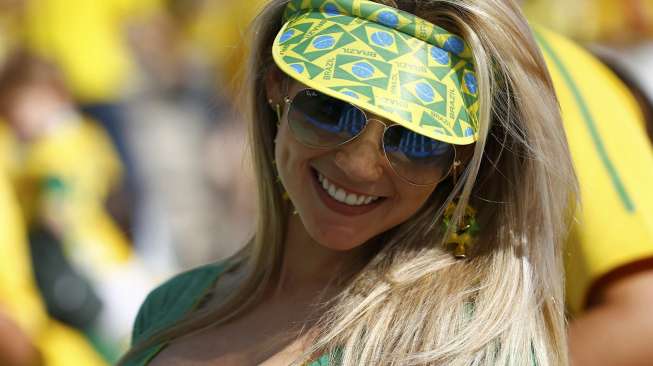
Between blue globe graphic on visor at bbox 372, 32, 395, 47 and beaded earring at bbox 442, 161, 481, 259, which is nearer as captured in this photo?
blue globe graphic on visor at bbox 372, 32, 395, 47

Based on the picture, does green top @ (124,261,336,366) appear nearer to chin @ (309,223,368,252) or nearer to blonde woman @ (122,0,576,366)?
blonde woman @ (122,0,576,366)

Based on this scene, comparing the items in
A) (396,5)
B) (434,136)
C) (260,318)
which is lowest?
(260,318)

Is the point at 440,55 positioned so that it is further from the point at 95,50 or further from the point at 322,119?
the point at 95,50

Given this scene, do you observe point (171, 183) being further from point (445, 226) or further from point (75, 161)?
point (445, 226)

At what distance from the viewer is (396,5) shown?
65.8 inches

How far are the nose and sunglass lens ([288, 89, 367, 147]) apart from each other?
0.01m

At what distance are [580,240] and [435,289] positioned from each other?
Answer: 48 centimetres

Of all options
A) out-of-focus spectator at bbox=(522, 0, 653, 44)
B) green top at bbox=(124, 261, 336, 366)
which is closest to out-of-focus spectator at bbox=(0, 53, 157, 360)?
green top at bbox=(124, 261, 336, 366)

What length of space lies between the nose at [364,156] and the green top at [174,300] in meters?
0.58

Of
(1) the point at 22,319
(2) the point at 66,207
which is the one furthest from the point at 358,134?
(2) the point at 66,207

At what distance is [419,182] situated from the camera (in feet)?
5.49

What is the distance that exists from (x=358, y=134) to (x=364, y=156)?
4 cm

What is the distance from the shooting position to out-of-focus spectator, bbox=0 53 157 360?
385cm

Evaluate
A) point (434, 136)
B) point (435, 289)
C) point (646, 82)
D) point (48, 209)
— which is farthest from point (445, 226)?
point (48, 209)
